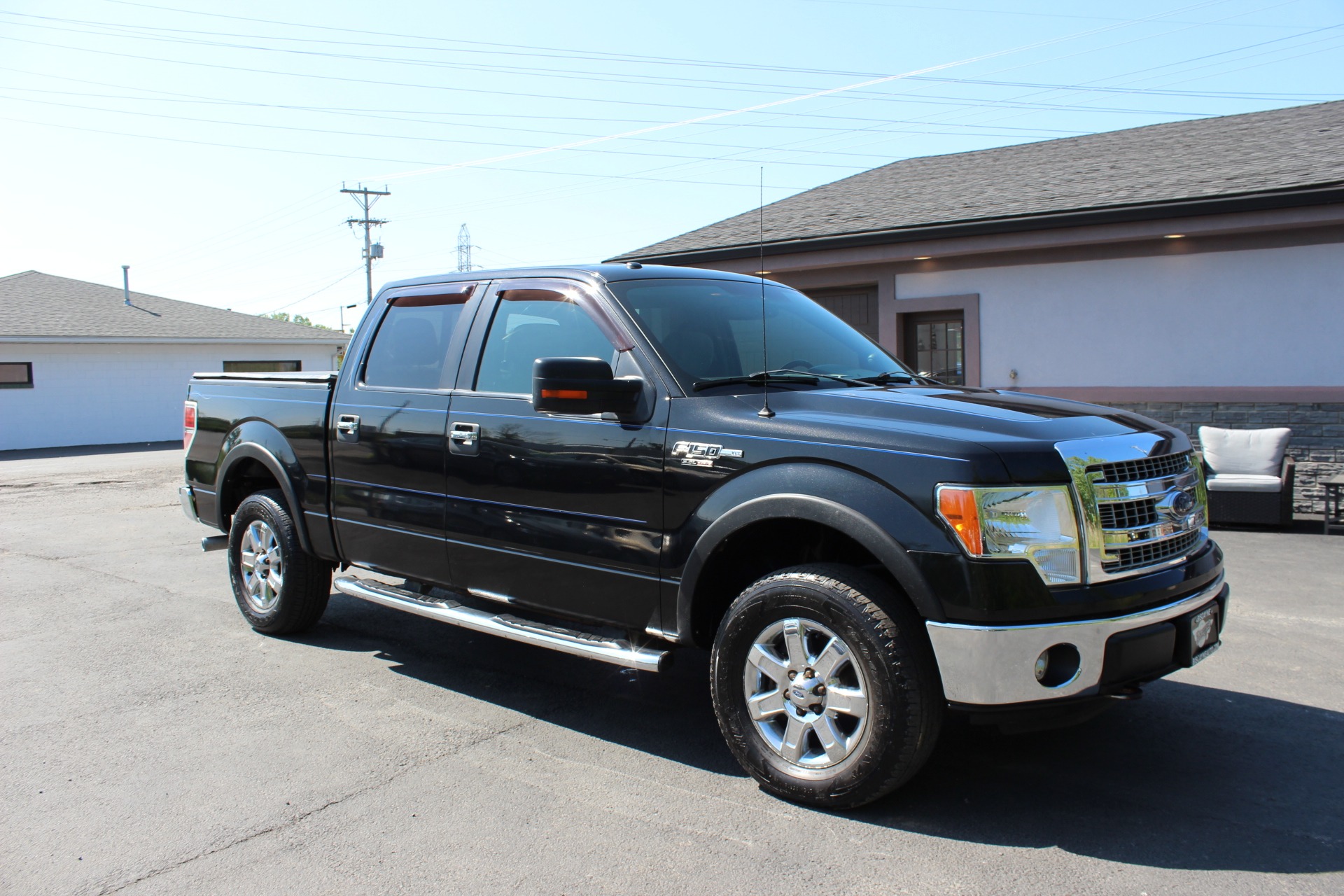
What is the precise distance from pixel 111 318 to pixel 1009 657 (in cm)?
3249

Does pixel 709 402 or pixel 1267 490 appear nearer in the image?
pixel 709 402

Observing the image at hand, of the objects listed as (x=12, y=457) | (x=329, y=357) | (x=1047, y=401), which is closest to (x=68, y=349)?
(x=12, y=457)

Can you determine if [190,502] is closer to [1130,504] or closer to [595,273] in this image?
[595,273]

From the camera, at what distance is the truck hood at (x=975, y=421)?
10.8ft

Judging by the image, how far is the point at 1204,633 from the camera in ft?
11.9

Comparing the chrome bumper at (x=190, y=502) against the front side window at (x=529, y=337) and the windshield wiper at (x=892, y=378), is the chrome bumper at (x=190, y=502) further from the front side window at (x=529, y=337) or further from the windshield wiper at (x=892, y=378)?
the windshield wiper at (x=892, y=378)

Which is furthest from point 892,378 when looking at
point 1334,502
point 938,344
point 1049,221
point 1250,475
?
point 938,344

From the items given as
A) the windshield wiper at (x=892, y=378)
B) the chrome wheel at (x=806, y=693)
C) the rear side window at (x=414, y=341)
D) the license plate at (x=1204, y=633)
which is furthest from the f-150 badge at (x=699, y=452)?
the license plate at (x=1204, y=633)

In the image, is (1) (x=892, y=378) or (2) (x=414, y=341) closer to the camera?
(1) (x=892, y=378)

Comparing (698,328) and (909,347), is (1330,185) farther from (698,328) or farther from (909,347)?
(698,328)

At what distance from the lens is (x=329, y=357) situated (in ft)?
110

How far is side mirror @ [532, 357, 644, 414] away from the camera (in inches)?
153

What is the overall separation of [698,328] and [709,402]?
0.69m

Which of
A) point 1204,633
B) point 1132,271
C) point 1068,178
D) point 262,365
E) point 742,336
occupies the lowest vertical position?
point 1204,633
